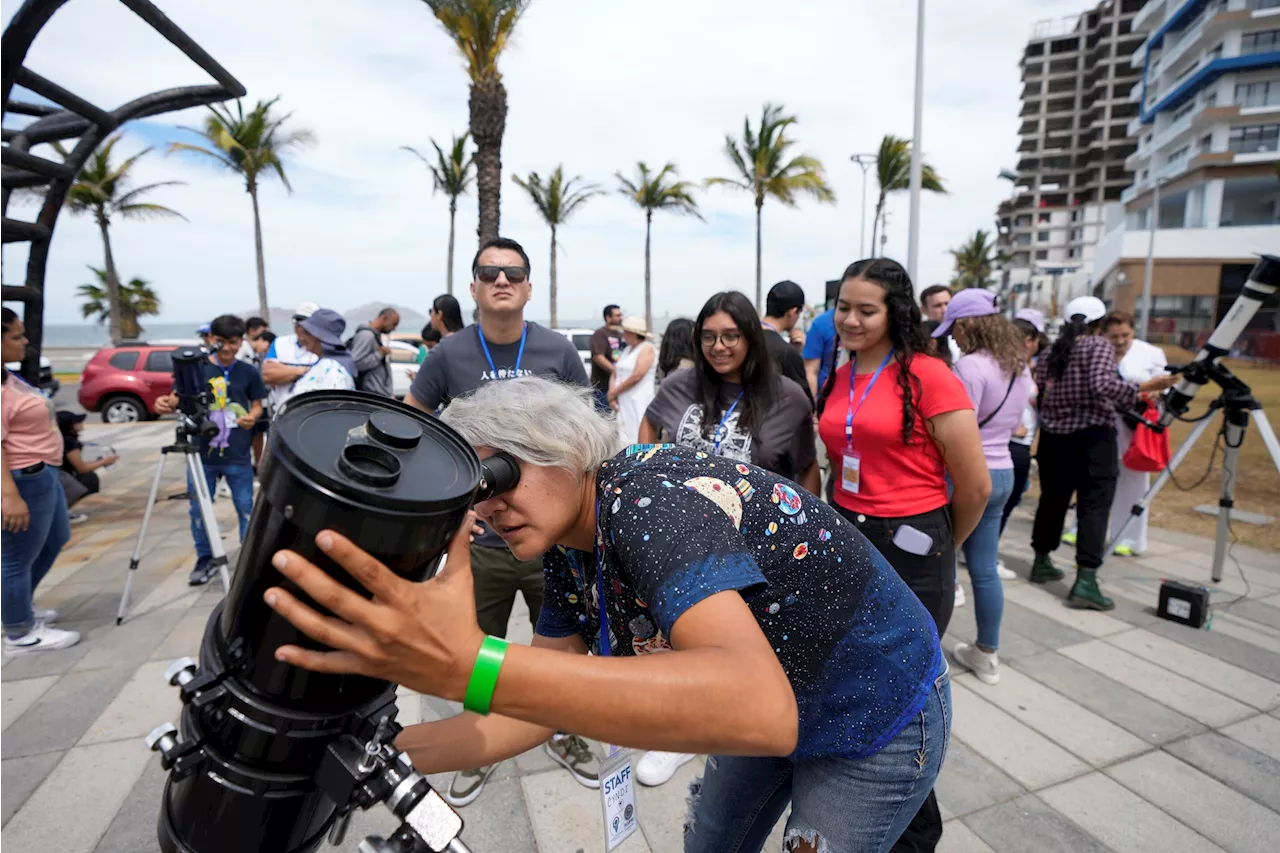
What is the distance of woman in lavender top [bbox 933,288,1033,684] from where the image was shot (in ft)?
11.0

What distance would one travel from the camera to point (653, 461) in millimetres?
1204

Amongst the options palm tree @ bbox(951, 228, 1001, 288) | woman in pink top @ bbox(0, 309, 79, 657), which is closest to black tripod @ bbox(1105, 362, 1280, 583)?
woman in pink top @ bbox(0, 309, 79, 657)

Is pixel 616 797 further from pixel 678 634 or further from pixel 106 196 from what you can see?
pixel 106 196

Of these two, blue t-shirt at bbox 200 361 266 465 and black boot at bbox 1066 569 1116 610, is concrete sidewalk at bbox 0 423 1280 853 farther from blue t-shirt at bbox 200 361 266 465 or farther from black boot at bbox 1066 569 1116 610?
blue t-shirt at bbox 200 361 266 465

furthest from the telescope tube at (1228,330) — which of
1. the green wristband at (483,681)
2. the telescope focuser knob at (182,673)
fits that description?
the telescope focuser knob at (182,673)

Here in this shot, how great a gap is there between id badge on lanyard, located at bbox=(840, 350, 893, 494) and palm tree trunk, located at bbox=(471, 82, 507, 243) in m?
9.91

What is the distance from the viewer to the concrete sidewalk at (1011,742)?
241 centimetres

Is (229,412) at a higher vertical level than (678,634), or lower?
lower

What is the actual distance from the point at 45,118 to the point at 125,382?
13.4m

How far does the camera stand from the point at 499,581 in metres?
2.79

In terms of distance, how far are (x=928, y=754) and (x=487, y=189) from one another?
11.6 m

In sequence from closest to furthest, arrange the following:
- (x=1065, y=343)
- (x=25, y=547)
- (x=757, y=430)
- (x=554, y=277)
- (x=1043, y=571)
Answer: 1. (x=757, y=430)
2. (x=25, y=547)
3. (x=1065, y=343)
4. (x=1043, y=571)
5. (x=554, y=277)

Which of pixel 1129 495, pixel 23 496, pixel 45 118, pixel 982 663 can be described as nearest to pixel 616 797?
pixel 982 663

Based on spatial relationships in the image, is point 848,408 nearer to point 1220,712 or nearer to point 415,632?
point 415,632
